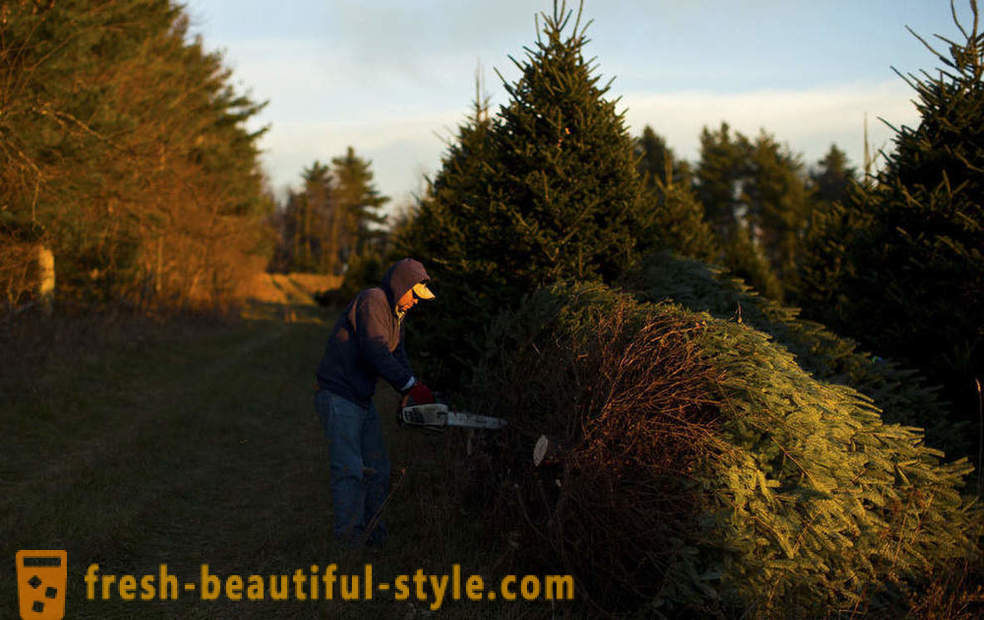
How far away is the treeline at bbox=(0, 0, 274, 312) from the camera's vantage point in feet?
36.6

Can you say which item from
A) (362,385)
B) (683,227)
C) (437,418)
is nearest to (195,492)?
(362,385)

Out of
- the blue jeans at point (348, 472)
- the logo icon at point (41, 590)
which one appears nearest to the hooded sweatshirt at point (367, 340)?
the blue jeans at point (348, 472)

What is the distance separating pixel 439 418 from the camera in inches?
185

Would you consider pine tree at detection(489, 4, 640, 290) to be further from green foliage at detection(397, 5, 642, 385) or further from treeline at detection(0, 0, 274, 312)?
treeline at detection(0, 0, 274, 312)

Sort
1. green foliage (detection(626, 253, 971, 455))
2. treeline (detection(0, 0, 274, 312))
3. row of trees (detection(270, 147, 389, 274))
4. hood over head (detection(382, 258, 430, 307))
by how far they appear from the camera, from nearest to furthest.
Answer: hood over head (detection(382, 258, 430, 307)), green foliage (detection(626, 253, 971, 455)), treeline (detection(0, 0, 274, 312)), row of trees (detection(270, 147, 389, 274))

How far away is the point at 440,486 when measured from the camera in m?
5.66

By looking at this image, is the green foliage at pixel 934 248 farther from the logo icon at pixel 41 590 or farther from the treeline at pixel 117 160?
the treeline at pixel 117 160

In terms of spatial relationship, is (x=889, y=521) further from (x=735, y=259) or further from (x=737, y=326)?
(x=735, y=259)

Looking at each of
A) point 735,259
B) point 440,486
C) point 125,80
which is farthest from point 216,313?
point 440,486

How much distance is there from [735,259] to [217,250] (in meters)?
19.1

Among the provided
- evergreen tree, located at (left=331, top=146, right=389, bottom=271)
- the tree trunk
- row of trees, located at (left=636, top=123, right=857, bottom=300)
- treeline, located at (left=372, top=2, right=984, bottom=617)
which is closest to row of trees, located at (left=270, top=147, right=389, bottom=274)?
evergreen tree, located at (left=331, top=146, right=389, bottom=271)

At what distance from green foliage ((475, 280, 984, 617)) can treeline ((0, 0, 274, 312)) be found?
10947 mm

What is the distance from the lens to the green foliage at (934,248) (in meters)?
7.08

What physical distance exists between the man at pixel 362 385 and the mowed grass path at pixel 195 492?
13.2 inches
